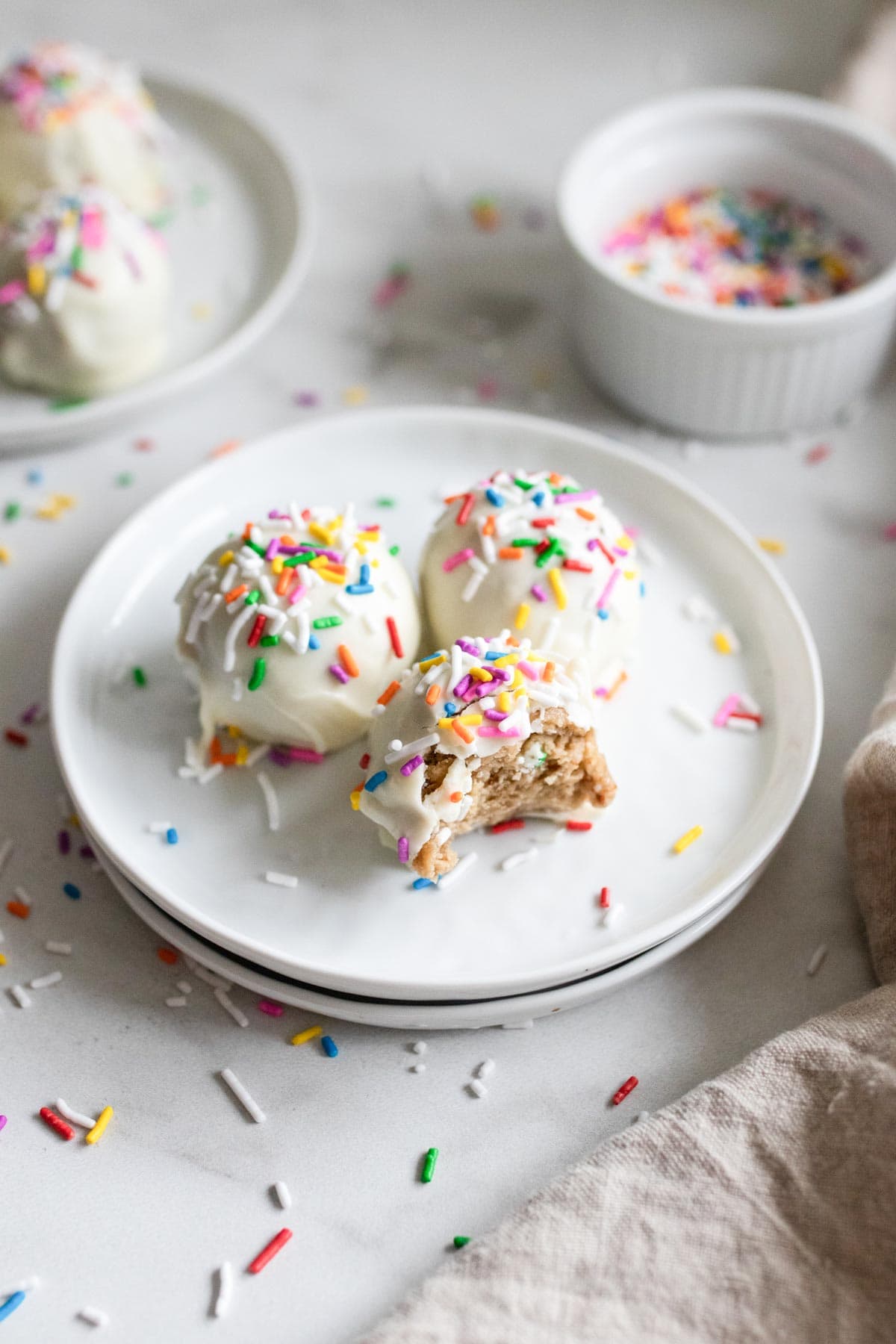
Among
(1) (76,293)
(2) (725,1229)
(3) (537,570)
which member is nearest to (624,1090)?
(2) (725,1229)

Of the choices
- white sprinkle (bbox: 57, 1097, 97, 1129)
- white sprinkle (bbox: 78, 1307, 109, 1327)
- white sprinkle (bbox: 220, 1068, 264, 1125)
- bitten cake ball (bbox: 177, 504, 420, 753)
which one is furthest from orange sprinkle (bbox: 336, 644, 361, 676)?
white sprinkle (bbox: 78, 1307, 109, 1327)

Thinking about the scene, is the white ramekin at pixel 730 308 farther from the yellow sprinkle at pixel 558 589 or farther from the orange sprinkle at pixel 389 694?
the orange sprinkle at pixel 389 694

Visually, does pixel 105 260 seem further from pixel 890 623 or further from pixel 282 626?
pixel 890 623

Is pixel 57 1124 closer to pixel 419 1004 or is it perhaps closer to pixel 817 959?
pixel 419 1004

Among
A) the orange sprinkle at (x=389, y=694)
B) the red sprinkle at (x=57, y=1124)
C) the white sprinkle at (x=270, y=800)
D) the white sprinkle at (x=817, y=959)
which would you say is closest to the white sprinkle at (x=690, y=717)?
the white sprinkle at (x=817, y=959)

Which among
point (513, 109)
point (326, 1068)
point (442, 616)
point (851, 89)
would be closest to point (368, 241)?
point (513, 109)

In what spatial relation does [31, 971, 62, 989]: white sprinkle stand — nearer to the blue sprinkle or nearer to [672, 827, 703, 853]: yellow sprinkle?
the blue sprinkle
